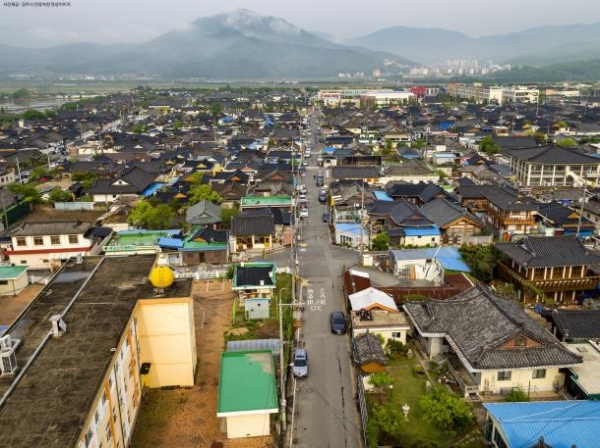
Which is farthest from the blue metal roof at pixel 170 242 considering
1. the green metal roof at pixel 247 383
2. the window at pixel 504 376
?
the window at pixel 504 376

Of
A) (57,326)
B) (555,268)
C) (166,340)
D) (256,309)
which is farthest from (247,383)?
(555,268)

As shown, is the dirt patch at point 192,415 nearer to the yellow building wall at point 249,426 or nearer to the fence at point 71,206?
the yellow building wall at point 249,426

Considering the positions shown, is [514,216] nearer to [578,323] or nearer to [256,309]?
[578,323]

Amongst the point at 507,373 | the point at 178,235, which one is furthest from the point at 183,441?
the point at 178,235

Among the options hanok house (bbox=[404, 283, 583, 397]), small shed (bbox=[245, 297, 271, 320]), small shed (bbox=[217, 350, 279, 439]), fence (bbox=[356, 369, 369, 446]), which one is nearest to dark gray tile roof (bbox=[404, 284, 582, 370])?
hanok house (bbox=[404, 283, 583, 397])

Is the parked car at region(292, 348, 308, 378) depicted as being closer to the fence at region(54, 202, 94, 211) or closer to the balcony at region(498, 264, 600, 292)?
the balcony at region(498, 264, 600, 292)
